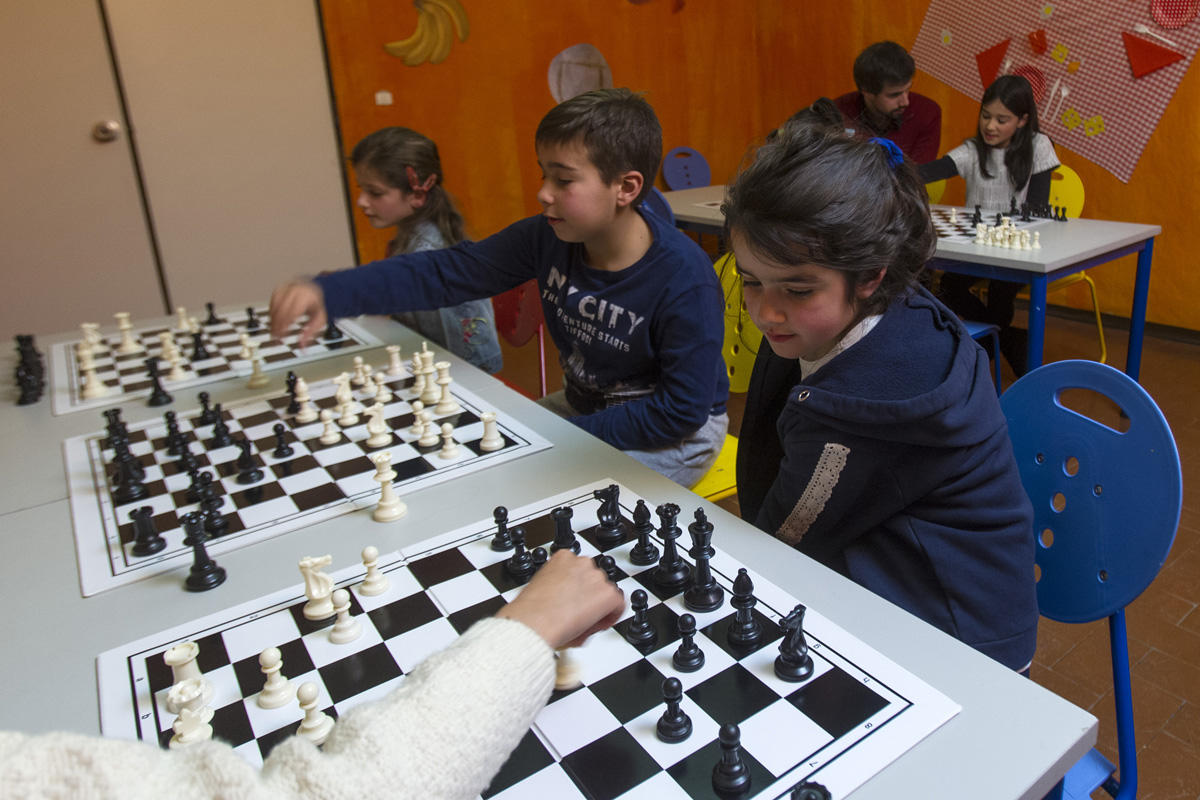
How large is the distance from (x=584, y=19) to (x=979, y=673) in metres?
5.19

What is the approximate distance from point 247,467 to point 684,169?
460 centimetres

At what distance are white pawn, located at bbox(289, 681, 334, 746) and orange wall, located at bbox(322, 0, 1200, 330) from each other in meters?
4.26

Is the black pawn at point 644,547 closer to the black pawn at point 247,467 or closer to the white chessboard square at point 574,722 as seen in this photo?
the white chessboard square at point 574,722

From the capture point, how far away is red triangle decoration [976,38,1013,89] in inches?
184

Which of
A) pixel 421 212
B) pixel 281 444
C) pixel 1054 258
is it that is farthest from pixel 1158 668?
pixel 421 212

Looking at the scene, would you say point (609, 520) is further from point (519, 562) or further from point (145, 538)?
point (145, 538)

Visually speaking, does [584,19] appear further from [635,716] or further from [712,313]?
[635,716]

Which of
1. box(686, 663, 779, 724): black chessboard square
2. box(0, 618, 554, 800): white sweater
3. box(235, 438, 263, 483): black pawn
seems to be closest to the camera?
box(0, 618, 554, 800): white sweater

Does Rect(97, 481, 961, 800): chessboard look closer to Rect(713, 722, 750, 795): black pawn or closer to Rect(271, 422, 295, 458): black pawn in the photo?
Rect(713, 722, 750, 795): black pawn

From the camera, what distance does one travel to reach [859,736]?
85 centimetres

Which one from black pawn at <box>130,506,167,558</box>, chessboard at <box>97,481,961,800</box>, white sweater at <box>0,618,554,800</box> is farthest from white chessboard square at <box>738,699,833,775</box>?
black pawn at <box>130,506,167,558</box>

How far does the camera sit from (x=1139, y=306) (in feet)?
11.3

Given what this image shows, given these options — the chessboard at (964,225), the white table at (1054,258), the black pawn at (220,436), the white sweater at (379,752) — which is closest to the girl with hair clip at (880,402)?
the white sweater at (379,752)

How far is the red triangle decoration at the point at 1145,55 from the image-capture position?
13.3 ft
